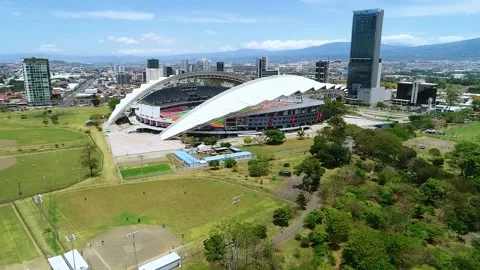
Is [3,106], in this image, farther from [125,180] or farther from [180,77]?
[125,180]

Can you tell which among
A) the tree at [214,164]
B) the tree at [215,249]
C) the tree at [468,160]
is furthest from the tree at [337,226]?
the tree at [468,160]

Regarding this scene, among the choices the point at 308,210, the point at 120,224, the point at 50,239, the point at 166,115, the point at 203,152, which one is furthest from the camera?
the point at 166,115

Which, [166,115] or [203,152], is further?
[166,115]

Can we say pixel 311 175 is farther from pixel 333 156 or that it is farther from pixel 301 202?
pixel 333 156

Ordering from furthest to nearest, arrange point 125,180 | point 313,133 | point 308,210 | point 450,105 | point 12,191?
1. point 450,105
2. point 313,133
3. point 125,180
4. point 12,191
5. point 308,210

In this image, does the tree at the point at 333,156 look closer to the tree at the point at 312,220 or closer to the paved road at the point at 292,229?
the paved road at the point at 292,229

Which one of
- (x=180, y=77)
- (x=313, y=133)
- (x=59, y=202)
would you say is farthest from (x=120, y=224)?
(x=180, y=77)
